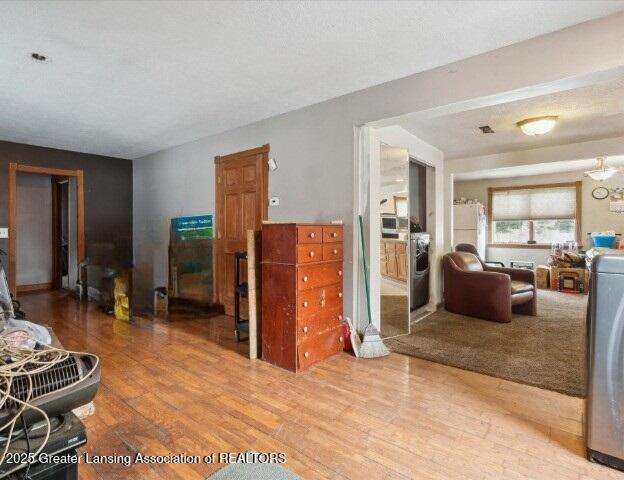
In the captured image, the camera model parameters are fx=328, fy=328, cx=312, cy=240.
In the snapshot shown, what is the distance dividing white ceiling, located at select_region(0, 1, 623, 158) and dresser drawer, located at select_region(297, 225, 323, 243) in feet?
4.17

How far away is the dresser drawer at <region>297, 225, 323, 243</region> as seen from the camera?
2617 mm

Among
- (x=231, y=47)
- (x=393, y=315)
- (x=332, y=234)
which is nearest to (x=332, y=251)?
(x=332, y=234)

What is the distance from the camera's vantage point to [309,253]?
271 centimetres

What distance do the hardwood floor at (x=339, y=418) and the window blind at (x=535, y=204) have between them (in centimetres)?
599

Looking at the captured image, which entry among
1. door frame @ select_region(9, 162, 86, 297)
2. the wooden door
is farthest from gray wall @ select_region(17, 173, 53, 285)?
the wooden door

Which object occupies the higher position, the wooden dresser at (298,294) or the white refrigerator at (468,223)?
the white refrigerator at (468,223)

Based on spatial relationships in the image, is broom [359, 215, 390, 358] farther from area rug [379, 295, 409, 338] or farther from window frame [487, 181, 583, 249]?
window frame [487, 181, 583, 249]

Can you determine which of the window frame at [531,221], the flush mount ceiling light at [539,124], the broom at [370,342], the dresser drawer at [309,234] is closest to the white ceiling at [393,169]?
the broom at [370,342]

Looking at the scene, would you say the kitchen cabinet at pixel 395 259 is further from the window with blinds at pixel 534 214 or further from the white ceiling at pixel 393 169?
the window with blinds at pixel 534 214

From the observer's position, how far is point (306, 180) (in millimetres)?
3443

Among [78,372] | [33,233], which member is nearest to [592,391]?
[78,372]

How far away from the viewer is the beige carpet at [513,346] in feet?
8.31

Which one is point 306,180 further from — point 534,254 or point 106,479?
point 534,254

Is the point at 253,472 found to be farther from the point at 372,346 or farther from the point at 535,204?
the point at 535,204
